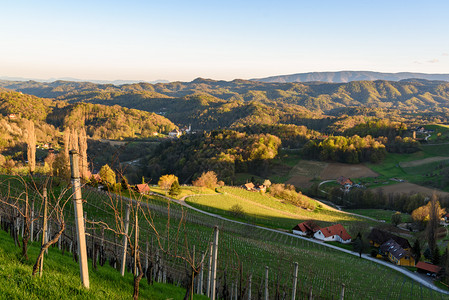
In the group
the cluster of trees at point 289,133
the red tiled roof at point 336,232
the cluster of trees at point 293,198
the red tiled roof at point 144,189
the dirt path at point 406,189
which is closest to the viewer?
the red tiled roof at point 144,189

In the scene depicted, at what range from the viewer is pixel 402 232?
5072 cm

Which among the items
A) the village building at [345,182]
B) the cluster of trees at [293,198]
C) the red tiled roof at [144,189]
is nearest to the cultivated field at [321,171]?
the village building at [345,182]

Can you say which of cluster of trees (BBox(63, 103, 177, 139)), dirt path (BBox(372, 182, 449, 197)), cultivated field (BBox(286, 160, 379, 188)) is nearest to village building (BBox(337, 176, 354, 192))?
Answer: cultivated field (BBox(286, 160, 379, 188))

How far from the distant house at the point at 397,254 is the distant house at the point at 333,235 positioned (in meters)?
5.36

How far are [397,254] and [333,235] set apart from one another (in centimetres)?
926

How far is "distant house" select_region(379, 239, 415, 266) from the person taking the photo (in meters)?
36.7

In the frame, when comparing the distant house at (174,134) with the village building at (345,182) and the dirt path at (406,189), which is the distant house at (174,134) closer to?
the village building at (345,182)

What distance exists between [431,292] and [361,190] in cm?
5329

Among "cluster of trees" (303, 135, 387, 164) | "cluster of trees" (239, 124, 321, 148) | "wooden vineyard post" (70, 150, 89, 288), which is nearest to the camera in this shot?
"wooden vineyard post" (70, 150, 89, 288)

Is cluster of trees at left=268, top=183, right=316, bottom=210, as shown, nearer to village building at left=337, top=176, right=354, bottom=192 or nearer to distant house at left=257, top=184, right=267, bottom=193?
distant house at left=257, top=184, right=267, bottom=193

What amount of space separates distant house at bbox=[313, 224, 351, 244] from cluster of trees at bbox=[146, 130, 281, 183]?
45101 mm

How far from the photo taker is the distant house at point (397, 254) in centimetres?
3666

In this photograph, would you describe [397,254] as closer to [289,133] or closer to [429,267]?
[429,267]

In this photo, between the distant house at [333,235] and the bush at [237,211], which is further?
the bush at [237,211]
